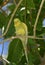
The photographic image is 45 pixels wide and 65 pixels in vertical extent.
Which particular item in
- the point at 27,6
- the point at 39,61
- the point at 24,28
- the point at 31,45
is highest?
the point at 27,6

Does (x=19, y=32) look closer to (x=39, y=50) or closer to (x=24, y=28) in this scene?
(x=24, y=28)

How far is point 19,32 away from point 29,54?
18cm

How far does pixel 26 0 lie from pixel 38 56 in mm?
365

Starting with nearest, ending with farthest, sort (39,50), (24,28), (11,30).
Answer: (24,28) < (11,30) < (39,50)

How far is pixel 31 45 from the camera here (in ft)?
4.24

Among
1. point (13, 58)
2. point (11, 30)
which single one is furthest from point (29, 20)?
point (13, 58)

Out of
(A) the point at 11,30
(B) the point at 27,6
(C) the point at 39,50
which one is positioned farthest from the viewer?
(C) the point at 39,50

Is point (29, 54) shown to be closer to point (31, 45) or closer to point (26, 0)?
point (31, 45)

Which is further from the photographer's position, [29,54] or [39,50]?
[39,50]

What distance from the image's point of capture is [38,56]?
132 centimetres

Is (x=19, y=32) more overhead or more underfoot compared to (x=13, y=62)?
more overhead

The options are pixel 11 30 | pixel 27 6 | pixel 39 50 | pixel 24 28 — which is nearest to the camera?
pixel 24 28

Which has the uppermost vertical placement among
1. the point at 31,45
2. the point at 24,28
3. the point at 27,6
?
the point at 27,6

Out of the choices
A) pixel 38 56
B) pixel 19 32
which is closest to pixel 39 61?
pixel 38 56
